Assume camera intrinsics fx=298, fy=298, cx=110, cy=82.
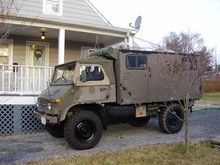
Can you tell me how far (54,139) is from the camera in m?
9.25

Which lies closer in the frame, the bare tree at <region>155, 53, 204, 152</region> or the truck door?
the bare tree at <region>155, 53, 204, 152</region>

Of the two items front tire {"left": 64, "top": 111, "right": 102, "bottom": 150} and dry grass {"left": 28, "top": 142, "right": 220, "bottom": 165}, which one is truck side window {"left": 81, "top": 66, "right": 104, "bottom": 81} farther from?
dry grass {"left": 28, "top": 142, "right": 220, "bottom": 165}

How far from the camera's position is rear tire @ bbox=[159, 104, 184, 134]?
954 centimetres

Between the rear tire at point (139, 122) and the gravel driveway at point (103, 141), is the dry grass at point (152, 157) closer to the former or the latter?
the gravel driveway at point (103, 141)

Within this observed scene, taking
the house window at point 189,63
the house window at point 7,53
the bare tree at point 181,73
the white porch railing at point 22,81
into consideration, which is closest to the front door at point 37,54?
the house window at point 7,53

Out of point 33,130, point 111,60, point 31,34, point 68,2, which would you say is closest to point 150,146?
point 111,60

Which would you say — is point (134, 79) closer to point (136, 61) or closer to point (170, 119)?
point (136, 61)

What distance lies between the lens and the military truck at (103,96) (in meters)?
7.78

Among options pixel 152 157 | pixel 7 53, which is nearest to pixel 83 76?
pixel 152 157

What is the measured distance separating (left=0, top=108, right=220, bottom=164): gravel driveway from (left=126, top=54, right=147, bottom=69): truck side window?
2.20 metres

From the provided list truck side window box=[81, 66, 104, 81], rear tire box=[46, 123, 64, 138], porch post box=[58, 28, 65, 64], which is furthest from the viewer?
porch post box=[58, 28, 65, 64]

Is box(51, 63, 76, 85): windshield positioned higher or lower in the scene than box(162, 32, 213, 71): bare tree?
lower

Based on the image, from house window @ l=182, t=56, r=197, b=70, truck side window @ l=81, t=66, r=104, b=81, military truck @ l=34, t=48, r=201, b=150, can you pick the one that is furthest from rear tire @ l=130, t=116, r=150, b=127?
truck side window @ l=81, t=66, r=104, b=81

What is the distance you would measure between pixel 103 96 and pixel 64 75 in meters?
1.34
